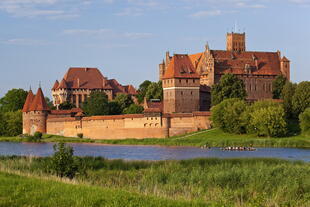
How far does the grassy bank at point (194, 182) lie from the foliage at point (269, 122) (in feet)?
82.9

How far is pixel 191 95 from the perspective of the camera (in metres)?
60.3

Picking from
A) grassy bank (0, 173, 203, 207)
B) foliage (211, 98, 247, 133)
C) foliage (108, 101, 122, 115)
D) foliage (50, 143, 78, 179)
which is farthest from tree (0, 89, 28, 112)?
grassy bank (0, 173, 203, 207)

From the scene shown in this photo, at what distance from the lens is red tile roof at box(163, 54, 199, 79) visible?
59625 mm

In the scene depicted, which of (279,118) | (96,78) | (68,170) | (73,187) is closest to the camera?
(73,187)

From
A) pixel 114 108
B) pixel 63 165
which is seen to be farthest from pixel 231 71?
pixel 63 165

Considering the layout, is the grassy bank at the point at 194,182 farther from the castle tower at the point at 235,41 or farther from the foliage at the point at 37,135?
the castle tower at the point at 235,41

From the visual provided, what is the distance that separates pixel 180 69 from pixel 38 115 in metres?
16.0

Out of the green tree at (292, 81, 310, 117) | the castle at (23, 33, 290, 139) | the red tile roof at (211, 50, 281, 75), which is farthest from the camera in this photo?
the red tile roof at (211, 50, 281, 75)

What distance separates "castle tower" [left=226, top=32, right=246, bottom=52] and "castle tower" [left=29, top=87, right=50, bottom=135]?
31028 millimetres

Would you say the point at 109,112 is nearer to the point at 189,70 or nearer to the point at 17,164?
the point at 189,70

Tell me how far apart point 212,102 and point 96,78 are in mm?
33734

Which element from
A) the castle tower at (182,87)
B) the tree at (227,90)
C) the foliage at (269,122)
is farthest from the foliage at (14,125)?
the foliage at (269,122)

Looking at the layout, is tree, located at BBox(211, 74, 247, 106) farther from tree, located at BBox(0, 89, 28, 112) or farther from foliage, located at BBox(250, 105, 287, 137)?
tree, located at BBox(0, 89, 28, 112)

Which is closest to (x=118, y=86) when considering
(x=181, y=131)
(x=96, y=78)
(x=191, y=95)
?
(x=96, y=78)
